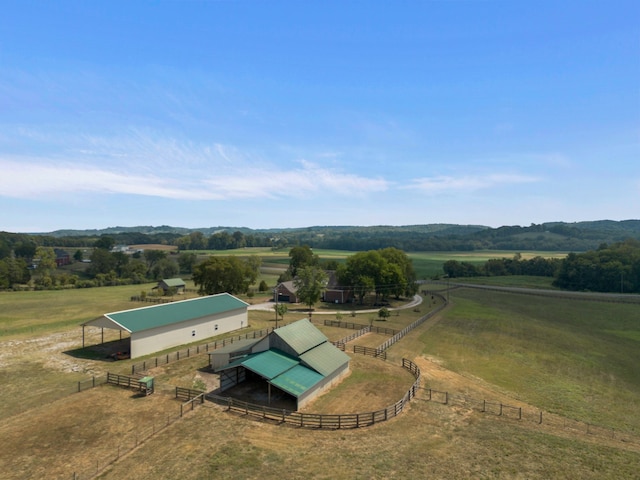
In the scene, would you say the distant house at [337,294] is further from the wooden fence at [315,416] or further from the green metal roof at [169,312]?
the wooden fence at [315,416]

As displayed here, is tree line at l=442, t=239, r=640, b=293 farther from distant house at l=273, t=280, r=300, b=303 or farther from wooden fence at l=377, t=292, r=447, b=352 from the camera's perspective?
distant house at l=273, t=280, r=300, b=303

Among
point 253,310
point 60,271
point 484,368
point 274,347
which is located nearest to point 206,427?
point 274,347

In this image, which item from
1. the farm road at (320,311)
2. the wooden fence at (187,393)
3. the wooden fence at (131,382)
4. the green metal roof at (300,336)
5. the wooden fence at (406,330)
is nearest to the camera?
the wooden fence at (187,393)

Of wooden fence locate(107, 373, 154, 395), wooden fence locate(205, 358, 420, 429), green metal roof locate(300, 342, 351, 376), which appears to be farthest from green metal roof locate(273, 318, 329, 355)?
wooden fence locate(107, 373, 154, 395)

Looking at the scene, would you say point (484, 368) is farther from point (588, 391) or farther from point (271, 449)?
point (271, 449)

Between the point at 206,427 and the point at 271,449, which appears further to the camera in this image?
the point at 206,427

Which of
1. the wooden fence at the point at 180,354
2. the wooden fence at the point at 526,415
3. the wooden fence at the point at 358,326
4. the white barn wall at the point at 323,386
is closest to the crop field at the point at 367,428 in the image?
the wooden fence at the point at 526,415
